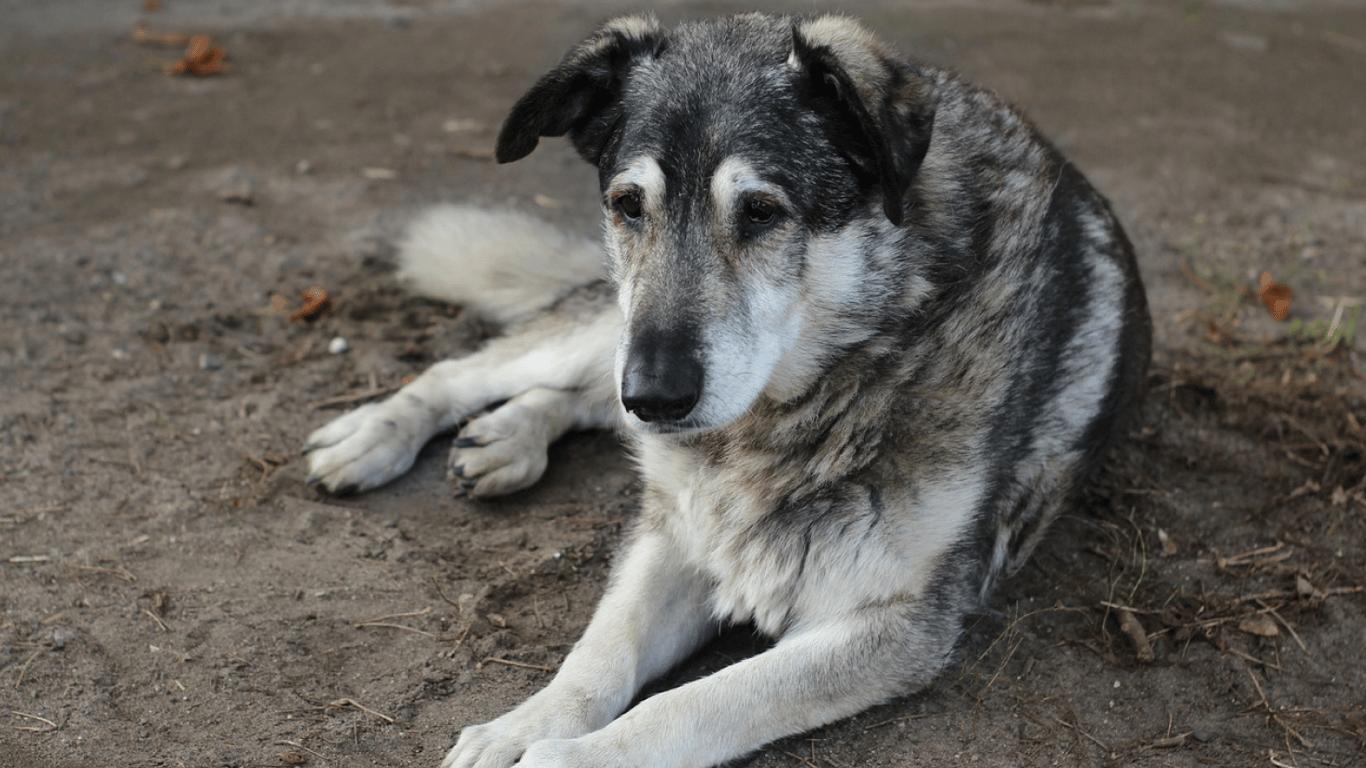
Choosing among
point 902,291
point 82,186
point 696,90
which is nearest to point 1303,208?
point 902,291

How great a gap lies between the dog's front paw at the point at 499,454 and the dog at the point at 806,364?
1.99ft

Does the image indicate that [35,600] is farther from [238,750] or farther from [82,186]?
[82,186]

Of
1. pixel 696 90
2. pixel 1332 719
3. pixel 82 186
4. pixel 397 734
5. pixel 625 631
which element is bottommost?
pixel 82 186

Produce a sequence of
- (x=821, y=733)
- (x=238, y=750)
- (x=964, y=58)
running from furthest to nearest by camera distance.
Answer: (x=964, y=58)
(x=821, y=733)
(x=238, y=750)

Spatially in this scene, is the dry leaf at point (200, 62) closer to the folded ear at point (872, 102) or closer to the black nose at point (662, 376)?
the folded ear at point (872, 102)

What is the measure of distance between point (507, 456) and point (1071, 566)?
190 centimetres

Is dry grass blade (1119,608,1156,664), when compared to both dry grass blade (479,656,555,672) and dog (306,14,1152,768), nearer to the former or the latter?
dog (306,14,1152,768)

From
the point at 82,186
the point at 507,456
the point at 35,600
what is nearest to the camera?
the point at 35,600

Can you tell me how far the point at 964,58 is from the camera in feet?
24.5

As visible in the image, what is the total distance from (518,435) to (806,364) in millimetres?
1341

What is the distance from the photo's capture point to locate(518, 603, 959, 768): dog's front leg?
262 centimetres

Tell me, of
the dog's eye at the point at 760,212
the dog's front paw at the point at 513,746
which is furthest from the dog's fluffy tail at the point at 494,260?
the dog's front paw at the point at 513,746

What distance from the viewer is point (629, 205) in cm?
288

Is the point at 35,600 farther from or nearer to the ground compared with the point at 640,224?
nearer to the ground
